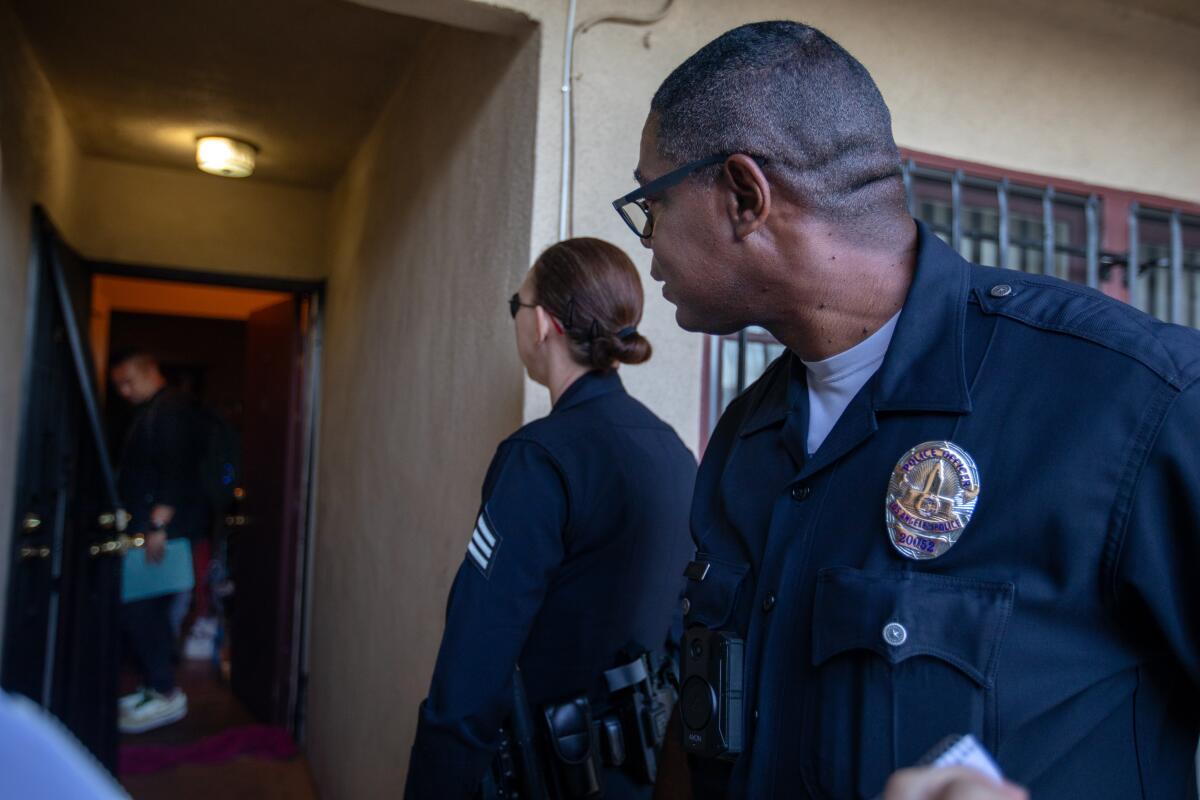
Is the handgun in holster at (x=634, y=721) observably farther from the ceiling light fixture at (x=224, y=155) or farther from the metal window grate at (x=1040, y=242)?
the ceiling light fixture at (x=224, y=155)

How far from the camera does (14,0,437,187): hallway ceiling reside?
2.75 meters

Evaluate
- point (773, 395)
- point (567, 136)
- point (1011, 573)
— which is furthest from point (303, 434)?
point (1011, 573)

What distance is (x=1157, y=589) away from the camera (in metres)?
0.80

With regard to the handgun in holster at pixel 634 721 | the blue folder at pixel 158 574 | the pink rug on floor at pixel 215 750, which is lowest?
the pink rug on floor at pixel 215 750

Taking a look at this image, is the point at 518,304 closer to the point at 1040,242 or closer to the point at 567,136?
the point at 567,136

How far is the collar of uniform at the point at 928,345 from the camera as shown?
3.07 feet

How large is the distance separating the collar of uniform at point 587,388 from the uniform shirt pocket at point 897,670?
0.79 m

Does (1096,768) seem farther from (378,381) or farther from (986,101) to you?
(378,381)

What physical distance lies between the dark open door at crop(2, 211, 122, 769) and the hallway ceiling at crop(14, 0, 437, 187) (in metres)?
0.63

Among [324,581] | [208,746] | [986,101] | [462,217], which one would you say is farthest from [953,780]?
[208,746]

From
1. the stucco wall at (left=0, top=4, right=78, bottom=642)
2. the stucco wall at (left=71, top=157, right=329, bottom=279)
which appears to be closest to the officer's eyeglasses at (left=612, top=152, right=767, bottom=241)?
the stucco wall at (left=0, top=4, right=78, bottom=642)

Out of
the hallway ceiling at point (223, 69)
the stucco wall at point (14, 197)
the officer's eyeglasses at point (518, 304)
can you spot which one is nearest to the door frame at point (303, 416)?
the hallway ceiling at point (223, 69)

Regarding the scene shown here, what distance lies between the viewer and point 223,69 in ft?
10.4

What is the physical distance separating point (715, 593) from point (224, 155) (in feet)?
11.6
